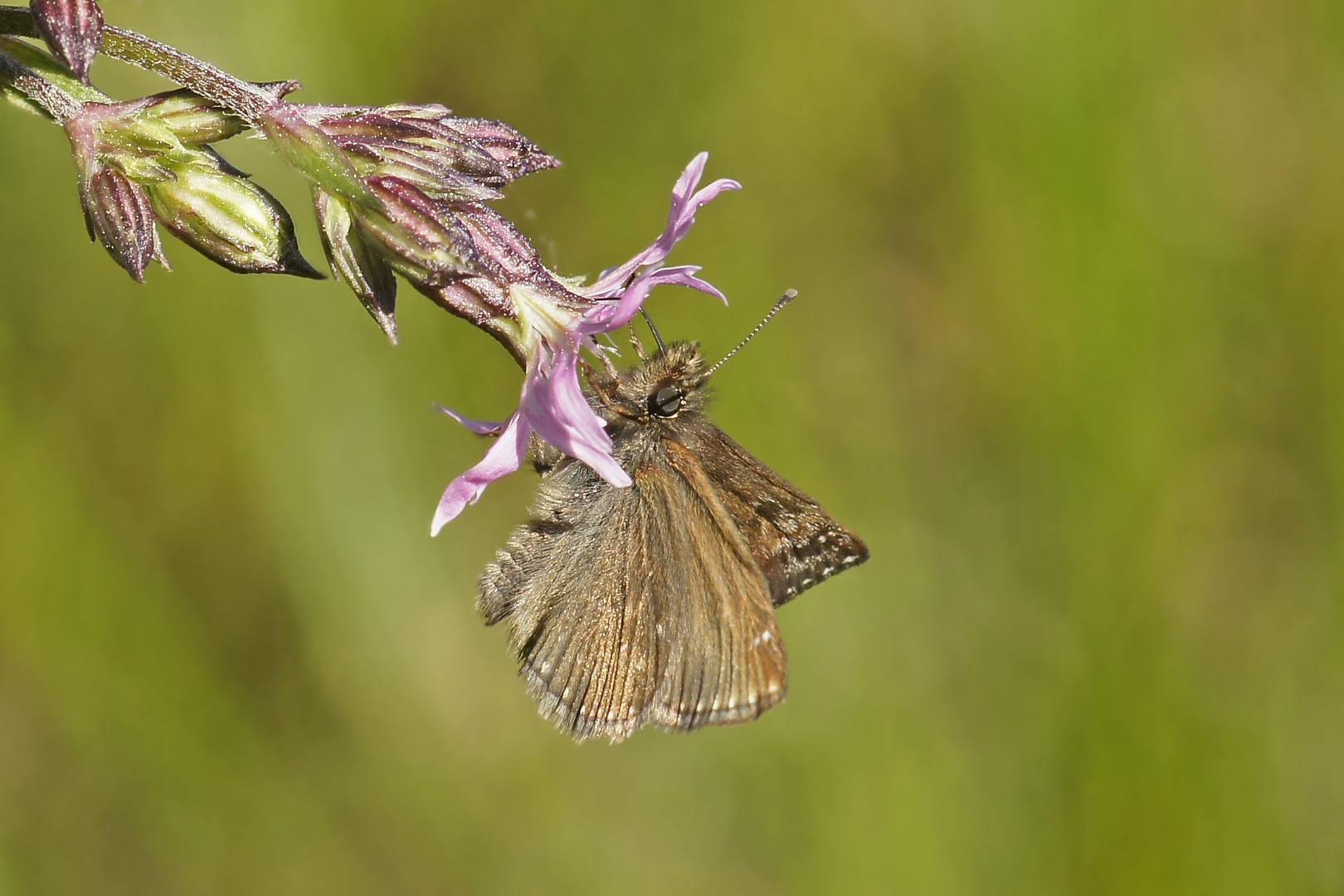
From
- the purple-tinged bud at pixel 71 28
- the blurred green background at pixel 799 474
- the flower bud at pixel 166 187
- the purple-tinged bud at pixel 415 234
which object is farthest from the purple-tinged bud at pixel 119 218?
the blurred green background at pixel 799 474

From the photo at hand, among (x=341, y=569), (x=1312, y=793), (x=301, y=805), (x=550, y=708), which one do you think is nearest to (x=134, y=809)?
(x=301, y=805)

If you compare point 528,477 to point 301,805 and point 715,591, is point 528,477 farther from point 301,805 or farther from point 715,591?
point 715,591

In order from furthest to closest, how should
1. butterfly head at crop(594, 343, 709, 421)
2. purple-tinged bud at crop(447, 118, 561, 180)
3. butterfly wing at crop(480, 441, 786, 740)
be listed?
butterfly head at crop(594, 343, 709, 421) → butterfly wing at crop(480, 441, 786, 740) → purple-tinged bud at crop(447, 118, 561, 180)

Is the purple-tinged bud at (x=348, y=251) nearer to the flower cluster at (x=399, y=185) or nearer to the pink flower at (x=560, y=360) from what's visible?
the flower cluster at (x=399, y=185)

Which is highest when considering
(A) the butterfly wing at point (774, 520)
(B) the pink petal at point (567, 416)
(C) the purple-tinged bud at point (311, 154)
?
(A) the butterfly wing at point (774, 520)

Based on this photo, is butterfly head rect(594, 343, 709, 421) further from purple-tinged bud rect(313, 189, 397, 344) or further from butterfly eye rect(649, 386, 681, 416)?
purple-tinged bud rect(313, 189, 397, 344)

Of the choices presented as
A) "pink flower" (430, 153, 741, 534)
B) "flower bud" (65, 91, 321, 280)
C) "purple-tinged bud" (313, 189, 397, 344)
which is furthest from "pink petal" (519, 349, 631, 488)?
"flower bud" (65, 91, 321, 280)
